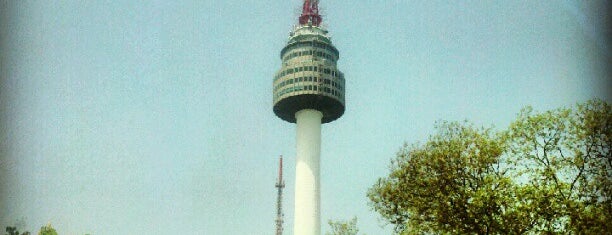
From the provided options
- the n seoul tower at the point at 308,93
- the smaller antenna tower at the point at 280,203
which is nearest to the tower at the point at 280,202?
the smaller antenna tower at the point at 280,203

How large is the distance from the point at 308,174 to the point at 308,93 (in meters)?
16.0

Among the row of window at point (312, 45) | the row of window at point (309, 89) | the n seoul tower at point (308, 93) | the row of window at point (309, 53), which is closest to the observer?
the n seoul tower at point (308, 93)

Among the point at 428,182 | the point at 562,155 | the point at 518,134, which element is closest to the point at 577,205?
the point at 562,155

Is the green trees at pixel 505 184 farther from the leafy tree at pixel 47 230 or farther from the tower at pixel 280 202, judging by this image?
the tower at pixel 280 202

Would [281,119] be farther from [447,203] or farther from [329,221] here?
[447,203]

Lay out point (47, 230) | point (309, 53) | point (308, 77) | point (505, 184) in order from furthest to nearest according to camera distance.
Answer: point (309, 53)
point (308, 77)
point (47, 230)
point (505, 184)

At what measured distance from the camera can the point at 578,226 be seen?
31.5m

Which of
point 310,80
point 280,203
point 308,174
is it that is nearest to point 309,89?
point 310,80

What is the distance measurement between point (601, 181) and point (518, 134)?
5398 millimetres

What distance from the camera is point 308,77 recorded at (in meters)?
119

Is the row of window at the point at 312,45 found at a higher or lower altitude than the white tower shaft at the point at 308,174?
higher

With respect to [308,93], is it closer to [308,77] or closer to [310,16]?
[308,77]

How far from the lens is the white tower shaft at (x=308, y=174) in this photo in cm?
11012

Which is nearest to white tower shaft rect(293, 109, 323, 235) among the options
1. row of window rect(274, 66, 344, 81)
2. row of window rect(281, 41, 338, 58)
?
row of window rect(274, 66, 344, 81)
